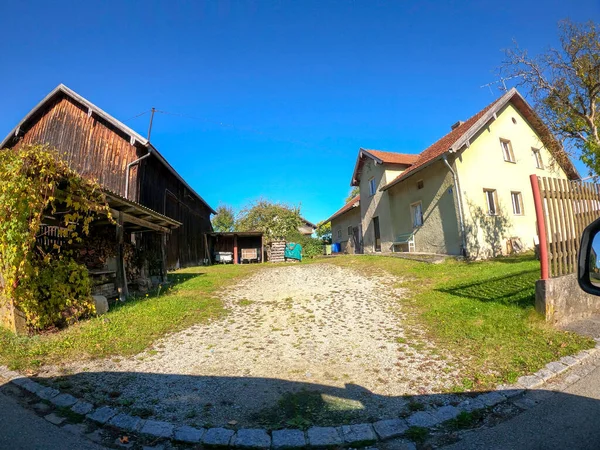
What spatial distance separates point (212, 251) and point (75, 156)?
1315 cm

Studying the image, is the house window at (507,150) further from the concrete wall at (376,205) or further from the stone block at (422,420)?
the stone block at (422,420)

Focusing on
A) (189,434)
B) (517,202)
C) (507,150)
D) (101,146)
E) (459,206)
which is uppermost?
(101,146)

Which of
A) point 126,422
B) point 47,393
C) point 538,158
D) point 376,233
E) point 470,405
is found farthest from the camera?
point 376,233

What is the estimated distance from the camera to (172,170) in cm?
1753

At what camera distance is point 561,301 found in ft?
16.8

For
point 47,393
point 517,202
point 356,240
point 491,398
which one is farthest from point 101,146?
point 517,202

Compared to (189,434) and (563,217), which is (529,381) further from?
(563,217)

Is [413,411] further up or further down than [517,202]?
further down

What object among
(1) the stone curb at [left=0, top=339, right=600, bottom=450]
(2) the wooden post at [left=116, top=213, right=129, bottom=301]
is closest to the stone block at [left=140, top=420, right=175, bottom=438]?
(1) the stone curb at [left=0, top=339, right=600, bottom=450]

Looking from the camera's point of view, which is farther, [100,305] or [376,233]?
[376,233]

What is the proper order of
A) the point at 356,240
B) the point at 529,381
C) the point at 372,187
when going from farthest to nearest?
1. the point at 356,240
2. the point at 372,187
3. the point at 529,381

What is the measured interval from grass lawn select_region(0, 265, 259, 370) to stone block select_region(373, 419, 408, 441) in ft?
11.6

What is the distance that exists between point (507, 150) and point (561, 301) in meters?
13.9

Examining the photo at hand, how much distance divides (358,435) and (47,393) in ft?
10.4
